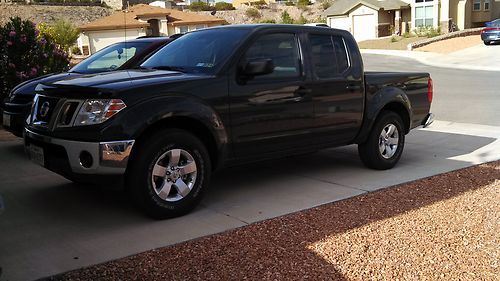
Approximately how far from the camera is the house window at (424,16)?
49647 mm

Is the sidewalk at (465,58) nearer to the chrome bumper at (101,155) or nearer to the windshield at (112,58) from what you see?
the windshield at (112,58)

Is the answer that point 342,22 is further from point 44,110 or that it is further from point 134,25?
point 44,110

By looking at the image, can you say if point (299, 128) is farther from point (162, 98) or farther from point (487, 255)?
point (487, 255)

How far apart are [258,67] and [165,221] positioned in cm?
180

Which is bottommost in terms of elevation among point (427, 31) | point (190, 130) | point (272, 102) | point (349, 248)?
point (349, 248)

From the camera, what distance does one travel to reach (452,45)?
126 ft

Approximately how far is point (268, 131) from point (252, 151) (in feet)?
0.93

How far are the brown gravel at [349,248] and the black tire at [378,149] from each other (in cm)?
132

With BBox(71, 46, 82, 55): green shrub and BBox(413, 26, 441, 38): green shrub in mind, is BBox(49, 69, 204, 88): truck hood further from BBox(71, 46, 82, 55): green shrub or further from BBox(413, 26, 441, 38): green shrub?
BBox(413, 26, 441, 38): green shrub

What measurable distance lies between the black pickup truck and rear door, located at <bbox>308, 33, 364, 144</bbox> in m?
0.01

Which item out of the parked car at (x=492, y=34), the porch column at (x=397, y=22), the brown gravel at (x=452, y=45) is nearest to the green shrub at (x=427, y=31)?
the porch column at (x=397, y=22)

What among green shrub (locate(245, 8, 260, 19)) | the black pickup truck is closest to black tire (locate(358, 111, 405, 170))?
the black pickup truck

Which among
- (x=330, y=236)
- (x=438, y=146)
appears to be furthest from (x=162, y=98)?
(x=438, y=146)

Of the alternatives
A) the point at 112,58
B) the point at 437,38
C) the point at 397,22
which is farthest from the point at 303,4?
the point at 112,58
